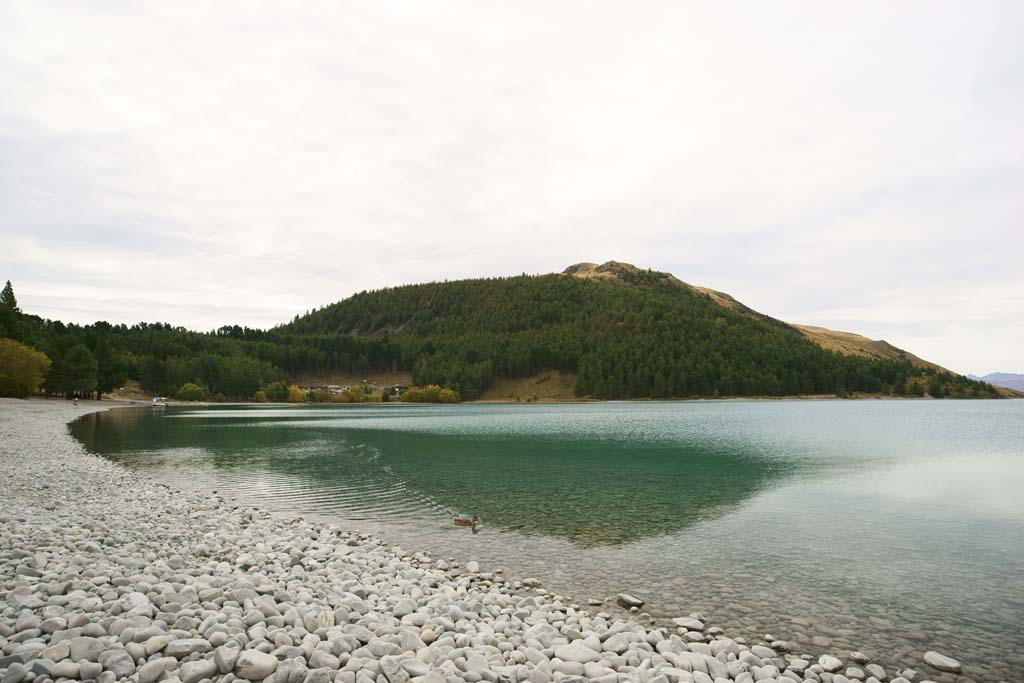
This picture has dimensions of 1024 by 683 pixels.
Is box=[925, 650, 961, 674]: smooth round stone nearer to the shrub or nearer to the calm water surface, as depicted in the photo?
the calm water surface

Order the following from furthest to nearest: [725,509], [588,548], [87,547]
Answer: [725,509], [588,548], [87,547]

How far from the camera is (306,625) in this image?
10.8 meters

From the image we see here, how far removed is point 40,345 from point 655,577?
156m

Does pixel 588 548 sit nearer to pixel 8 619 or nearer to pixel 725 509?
pixel 725 509

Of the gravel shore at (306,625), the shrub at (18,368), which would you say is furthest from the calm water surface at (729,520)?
the shrub at (18,368)

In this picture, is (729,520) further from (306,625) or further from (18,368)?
(18,368)

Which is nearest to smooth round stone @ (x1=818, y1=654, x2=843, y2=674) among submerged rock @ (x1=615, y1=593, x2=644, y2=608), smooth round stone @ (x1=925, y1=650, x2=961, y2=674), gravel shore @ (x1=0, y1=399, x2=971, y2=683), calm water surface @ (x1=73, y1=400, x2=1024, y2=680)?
gravel shore @ (x1=0, y1=399, x2=971, y2=683)

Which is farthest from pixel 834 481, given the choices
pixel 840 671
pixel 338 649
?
pixel 338 649

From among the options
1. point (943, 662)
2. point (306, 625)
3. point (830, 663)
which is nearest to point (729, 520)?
point (943, 662)

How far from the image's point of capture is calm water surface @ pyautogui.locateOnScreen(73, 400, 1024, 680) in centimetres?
1390

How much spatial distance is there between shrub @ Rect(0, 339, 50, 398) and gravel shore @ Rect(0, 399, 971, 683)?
112 metres

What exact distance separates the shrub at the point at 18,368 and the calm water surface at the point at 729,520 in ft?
223

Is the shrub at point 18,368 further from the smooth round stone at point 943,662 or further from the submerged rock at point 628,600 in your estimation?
the smooth round stone at point 943,662

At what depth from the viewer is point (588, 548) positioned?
19750mm
